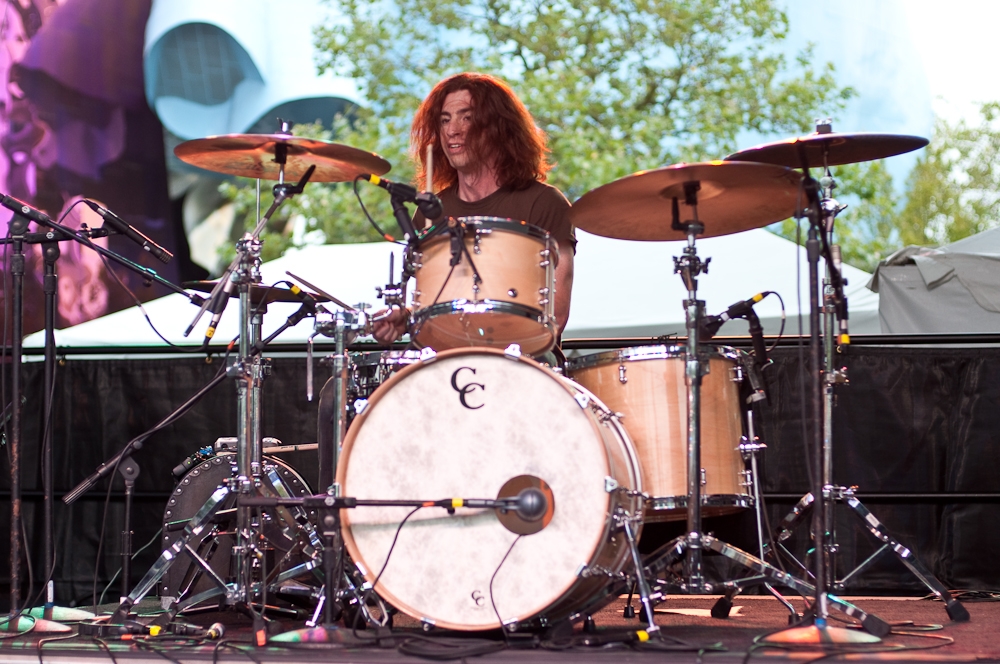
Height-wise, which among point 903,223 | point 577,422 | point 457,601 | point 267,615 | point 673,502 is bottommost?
point 267,615

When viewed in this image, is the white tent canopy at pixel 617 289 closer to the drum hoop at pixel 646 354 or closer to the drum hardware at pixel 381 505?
the drum hoop at pixel 646 354

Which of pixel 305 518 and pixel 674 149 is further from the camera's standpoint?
pixel 674 149

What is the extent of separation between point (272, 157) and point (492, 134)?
0.94m

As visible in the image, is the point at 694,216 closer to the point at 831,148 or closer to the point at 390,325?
the point at 831,148

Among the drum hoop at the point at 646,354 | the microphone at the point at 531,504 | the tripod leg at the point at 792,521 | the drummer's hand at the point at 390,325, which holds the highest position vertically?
the drummer's hand at the point at 390,325

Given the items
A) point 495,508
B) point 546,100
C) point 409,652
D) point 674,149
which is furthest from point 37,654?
point 674,149

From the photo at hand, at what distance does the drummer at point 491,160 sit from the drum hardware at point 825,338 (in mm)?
776

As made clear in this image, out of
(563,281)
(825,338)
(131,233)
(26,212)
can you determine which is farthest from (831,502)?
(26,212)

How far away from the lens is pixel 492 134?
13.4 feet

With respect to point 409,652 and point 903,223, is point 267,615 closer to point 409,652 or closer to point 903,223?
point 409,652

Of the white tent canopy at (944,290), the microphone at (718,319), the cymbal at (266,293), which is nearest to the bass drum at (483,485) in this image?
the microphone at (718,319)

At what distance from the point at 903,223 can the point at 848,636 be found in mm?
19352

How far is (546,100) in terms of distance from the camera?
14.6 metres

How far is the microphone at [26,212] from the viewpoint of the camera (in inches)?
131
